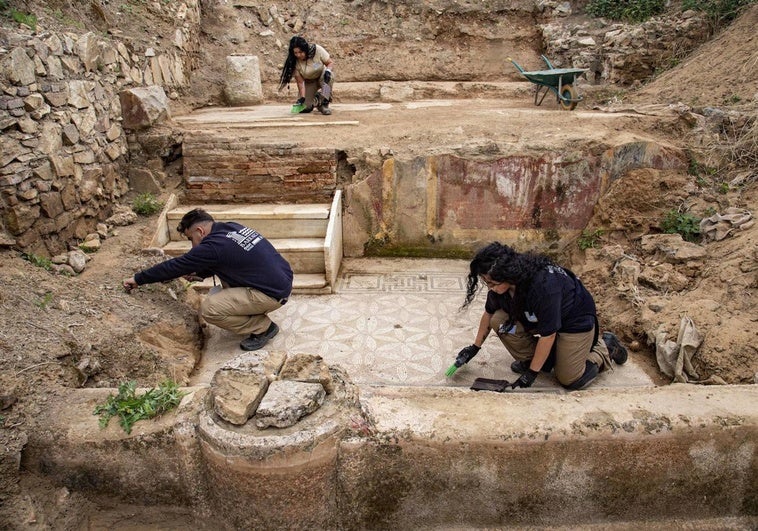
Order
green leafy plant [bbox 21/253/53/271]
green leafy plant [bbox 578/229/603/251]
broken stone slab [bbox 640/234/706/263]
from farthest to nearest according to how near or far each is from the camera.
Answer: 1. green leafy plant [bbox 578/229/603/251]
2. broken stone slab [bbox 640/234/706/263]
3. green leafy plant [bbox 21/253/53/271]

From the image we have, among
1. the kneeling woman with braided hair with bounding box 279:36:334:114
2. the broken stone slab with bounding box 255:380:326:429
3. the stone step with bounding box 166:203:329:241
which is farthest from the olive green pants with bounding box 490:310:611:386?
the kneeling woman with braided hair with bounding box 279:36:334:114

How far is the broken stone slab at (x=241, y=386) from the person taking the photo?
2.42m

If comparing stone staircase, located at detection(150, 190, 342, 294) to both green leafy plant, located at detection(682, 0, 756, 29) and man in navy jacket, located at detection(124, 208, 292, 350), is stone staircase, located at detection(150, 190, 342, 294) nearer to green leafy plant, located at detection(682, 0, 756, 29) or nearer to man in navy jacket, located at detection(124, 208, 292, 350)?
man in navy jacket, located at detection(124, 208, 292, 350)

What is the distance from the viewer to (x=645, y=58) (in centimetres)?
793

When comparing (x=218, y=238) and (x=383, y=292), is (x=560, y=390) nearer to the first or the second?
(x=383, y=292)

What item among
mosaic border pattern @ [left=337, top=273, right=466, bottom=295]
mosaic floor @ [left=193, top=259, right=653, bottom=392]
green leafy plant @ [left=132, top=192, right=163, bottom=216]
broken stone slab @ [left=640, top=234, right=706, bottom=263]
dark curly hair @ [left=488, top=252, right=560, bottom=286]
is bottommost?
mosaic floor @ [left=193, top=259, right=653, bottom=392]

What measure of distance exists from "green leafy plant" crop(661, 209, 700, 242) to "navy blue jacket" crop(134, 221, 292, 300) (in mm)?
3727

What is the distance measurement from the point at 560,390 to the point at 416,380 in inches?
38.4

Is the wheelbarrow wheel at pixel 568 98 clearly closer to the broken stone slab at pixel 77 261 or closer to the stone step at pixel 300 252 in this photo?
the stone step at pixel 300 252

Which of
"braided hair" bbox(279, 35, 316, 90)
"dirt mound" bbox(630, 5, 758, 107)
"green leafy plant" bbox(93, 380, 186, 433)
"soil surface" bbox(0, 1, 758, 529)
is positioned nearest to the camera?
"green leafy plant" bbox(93, 380, 186, 433)

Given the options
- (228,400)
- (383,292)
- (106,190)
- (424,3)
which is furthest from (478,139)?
(424,3)

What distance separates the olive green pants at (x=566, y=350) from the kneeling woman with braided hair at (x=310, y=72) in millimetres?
4494

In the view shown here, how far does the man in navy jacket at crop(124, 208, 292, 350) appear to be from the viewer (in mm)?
3709

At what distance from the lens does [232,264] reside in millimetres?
3801
